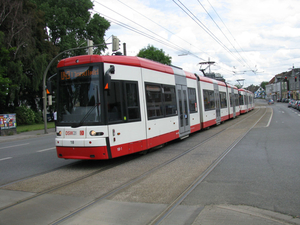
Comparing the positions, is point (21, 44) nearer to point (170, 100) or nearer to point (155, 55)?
point (170, 100)

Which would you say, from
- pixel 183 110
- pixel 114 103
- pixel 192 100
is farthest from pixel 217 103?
pixel 114 103

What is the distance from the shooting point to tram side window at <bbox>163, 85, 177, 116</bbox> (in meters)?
11.8

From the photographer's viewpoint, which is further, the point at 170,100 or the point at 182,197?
the point at 170,100

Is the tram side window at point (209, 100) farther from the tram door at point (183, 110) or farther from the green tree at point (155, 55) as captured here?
the green tree at point (155, 55)

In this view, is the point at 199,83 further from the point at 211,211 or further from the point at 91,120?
the point at 211,211

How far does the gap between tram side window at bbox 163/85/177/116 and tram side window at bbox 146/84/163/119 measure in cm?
65

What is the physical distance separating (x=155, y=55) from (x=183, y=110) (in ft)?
198

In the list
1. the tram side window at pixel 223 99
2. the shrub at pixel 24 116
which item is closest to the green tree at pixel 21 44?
the shrub at pixel 24 116

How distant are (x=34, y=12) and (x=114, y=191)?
33.3 m

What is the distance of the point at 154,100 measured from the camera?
1062 centimetres

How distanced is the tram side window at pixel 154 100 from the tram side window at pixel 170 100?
0.65 metres

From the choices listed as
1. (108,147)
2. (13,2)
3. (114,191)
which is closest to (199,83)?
(108,147)

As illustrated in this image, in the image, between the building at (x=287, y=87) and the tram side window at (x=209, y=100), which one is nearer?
the tram side window at (x=209, y=100)

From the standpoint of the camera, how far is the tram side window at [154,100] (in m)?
10.2
